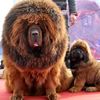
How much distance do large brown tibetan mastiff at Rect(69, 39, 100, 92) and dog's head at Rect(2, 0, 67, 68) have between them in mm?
425

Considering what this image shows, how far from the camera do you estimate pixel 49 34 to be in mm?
2379

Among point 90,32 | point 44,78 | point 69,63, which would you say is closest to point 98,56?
point 90,32

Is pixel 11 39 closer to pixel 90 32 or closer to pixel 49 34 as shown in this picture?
pixel 49 34

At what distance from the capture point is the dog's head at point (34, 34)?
2.36 metres

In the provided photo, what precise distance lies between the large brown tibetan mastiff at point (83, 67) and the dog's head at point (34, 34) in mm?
425

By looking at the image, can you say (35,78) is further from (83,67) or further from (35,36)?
(83,67)

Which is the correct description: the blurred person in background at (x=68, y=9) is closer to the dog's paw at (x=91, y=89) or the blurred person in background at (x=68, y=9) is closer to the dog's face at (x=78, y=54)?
the dog's face at (x=78, y=54)

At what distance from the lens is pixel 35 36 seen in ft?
7.67

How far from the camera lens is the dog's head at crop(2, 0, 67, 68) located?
236 cm

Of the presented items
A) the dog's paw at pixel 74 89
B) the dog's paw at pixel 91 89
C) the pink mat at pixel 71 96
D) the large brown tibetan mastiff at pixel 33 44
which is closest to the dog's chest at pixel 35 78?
the large brown tibetan mastiff at pixel 33 44

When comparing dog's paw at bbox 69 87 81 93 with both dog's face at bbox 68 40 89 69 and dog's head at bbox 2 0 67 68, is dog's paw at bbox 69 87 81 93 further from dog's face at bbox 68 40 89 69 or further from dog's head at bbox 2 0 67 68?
dog's head at bbox 2 0 67 68

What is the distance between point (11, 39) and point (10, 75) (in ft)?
1.10

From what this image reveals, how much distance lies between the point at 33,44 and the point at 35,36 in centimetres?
7

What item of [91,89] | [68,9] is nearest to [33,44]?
[91,89]
